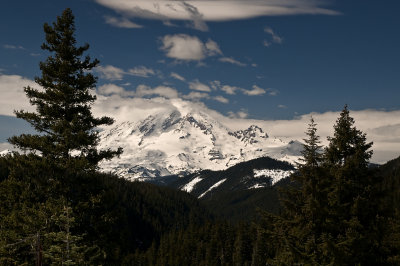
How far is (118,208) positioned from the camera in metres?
19.4

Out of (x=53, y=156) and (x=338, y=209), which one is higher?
(x=53, y=156)

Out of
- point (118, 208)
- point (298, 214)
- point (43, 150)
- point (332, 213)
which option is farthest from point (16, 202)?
point (332, 213)

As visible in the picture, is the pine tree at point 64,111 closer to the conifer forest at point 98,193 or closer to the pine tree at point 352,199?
the conifer forest at point 98,193

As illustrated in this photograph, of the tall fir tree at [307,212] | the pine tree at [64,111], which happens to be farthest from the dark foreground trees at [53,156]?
the tall fir tree at [307,212]

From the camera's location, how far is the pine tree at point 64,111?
1906 cm

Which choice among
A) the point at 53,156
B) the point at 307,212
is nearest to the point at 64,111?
the point at 53,156

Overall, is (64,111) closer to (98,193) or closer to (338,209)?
(98,193)

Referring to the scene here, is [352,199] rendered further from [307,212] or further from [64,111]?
[64,111]

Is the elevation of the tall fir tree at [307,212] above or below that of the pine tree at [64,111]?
below

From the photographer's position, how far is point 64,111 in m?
20.3

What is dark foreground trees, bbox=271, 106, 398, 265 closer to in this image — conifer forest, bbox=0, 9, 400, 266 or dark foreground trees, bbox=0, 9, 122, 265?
conifer forest, bbox=0, 9, 400, 266

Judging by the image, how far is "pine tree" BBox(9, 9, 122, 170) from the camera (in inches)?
750

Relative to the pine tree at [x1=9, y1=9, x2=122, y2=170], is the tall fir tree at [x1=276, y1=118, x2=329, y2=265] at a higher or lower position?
lower

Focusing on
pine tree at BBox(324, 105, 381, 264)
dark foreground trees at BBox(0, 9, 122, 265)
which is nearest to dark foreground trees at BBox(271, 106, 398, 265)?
pine tree at BBox(324, 105, 381, 264)
